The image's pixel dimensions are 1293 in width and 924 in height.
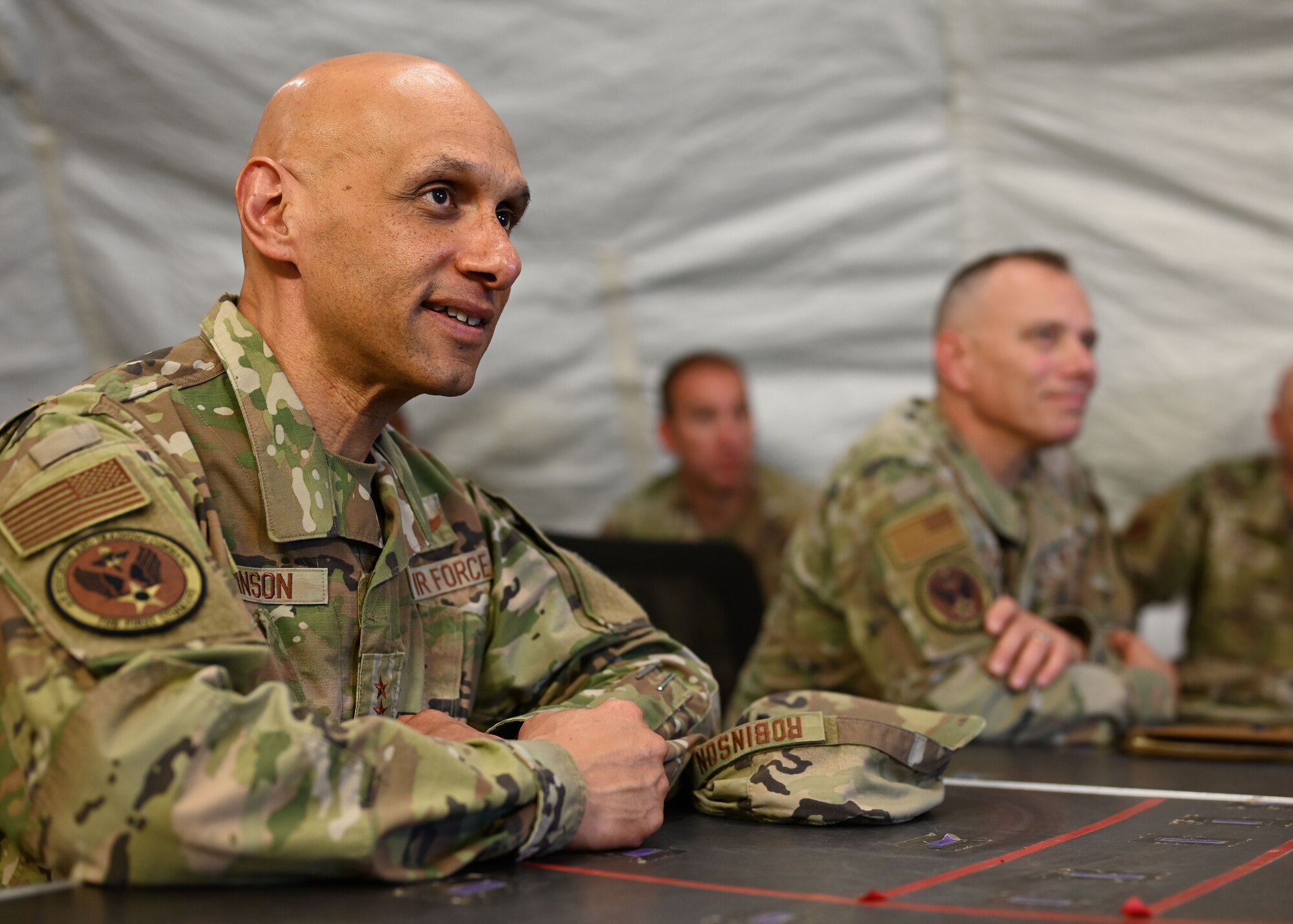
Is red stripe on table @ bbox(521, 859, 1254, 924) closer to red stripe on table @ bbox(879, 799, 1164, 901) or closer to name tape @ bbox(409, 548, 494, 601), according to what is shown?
red stripe on table @ bbox(879, 799, 1164, 901)

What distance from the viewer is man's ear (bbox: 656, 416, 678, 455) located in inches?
169

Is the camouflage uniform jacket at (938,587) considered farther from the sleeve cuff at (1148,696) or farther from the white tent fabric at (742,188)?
the white tent fabric at (742,188)

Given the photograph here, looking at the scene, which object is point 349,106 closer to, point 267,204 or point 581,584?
point 267,204

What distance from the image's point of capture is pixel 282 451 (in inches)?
61.3

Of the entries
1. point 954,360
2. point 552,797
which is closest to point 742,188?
point 954,360

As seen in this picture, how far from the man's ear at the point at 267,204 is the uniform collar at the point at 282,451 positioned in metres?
0.10

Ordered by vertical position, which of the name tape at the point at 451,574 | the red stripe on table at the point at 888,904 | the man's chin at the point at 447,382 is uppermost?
the man's chin at the point at 447,382

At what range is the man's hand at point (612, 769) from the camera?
4.72 feet

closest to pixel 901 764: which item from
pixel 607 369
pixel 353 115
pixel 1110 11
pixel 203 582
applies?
pixel 203 582

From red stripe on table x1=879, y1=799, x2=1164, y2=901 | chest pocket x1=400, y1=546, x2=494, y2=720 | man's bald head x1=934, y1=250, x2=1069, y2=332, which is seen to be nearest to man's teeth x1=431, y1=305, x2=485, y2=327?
chest pocket x1=400, y1=546, x2=494, y2=720

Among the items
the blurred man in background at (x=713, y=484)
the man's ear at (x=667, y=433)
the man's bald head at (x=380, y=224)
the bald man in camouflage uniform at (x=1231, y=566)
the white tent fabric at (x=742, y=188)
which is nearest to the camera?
the man's bald head at (x=380, y=224)

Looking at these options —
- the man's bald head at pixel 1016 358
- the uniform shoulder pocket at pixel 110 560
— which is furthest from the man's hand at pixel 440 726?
the man's bald head at pixel 1016 358

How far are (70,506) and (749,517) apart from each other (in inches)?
132

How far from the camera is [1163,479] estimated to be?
13.2 feet
